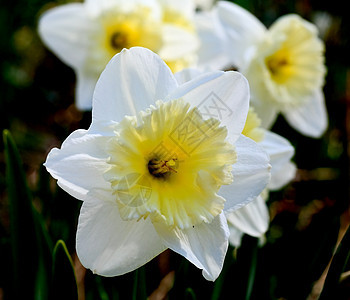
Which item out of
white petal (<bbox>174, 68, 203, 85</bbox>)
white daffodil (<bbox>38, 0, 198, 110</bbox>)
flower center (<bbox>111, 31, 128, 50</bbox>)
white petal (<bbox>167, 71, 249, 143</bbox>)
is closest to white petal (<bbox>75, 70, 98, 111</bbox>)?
white daffodil (<bbox>38, 0, 198, 110</bbox>)

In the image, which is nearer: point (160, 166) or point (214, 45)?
point (160, 166)

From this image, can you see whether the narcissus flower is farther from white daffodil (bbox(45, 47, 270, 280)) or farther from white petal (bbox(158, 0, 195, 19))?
white petal (bbox(158, 0, 195, 19))

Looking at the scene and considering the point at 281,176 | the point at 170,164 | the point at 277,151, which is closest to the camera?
the point at 170,164

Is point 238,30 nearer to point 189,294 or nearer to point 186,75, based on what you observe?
point 186,75

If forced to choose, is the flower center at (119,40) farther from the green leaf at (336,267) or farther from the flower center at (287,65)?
the green leaf at (336,267)

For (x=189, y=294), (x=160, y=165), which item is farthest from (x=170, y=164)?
(x=189, y=294)

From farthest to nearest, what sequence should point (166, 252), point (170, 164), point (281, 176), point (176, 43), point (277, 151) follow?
point (166, 252)
point (176, 43)
point (281, 176)
point (277, 151)
point (170, 164)

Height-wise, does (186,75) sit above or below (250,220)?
above

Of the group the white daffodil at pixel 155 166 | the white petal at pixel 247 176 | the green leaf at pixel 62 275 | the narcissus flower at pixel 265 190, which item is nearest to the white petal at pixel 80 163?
the white daffodil at pixel 155 166

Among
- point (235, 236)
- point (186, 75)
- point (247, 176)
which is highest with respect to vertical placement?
point (186, 75)
